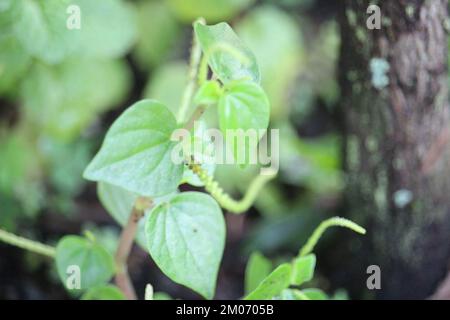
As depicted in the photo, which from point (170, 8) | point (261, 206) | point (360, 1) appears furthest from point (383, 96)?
point (170, 8)

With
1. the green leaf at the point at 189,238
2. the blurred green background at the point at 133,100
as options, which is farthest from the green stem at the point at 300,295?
the blurred green background at the point at 133,100

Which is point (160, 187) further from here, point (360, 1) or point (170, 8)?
point (170, 8)

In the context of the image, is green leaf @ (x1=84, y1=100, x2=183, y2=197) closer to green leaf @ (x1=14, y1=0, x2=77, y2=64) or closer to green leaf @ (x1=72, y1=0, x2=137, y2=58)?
green leaf @ (x1=14, y1=0, x2=77, y2=64)

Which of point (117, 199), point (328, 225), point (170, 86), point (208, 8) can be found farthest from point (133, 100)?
point (328, 225)

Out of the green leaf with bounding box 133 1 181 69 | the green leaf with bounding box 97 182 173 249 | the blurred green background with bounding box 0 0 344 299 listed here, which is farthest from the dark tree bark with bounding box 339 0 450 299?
the green leaf with bounding box 133 1 181 69
